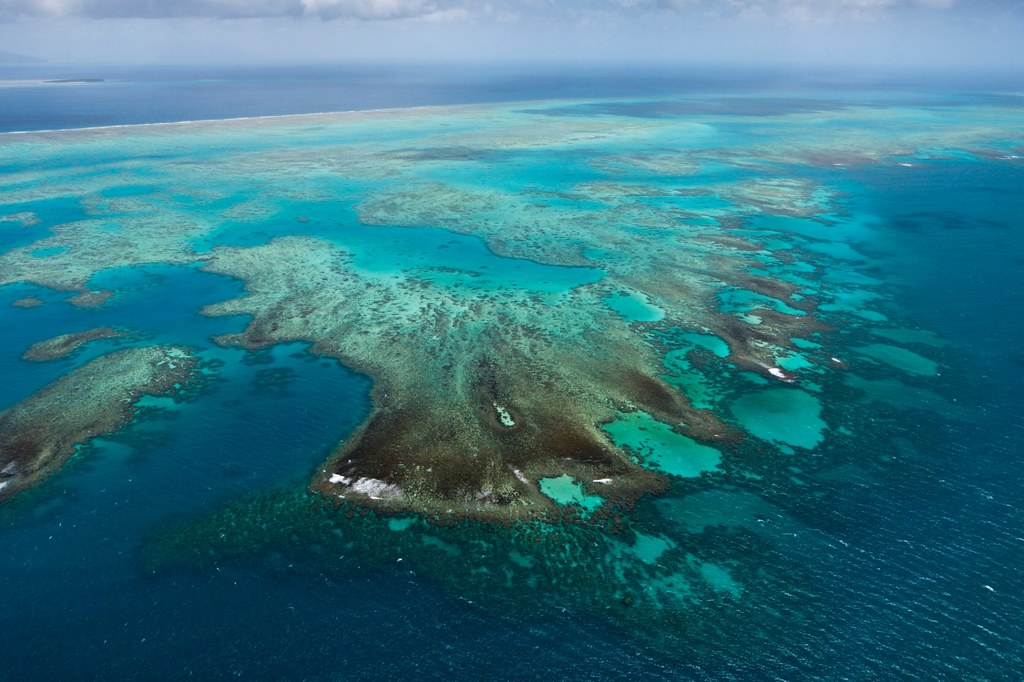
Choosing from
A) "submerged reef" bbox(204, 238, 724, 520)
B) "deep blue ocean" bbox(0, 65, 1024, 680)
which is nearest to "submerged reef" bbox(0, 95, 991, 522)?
"submerged reef" bbox(204, 238, 724, 520)

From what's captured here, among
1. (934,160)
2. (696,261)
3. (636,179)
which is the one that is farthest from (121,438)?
(934,160)

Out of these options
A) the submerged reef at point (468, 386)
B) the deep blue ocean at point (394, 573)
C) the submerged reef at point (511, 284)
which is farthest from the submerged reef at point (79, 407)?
the submerged reef at point (468, 386)

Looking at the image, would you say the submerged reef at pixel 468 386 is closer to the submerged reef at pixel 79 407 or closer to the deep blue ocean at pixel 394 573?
the deep blue ocean at pixel 394 573

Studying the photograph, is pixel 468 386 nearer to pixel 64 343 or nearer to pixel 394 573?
pixel 394 573

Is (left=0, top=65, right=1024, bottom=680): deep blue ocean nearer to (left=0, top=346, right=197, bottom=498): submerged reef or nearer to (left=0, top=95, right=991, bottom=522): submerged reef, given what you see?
(left=0, top=346, right=197, bottom=498): submerged reef

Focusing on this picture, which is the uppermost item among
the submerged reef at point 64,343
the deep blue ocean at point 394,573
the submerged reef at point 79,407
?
the submerged reef at point 64,343

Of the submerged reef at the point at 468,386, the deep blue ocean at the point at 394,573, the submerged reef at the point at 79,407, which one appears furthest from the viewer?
the submerged reef at the point at 79,407

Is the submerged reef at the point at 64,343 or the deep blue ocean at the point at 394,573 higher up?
the submerged reef at the point at 64,343

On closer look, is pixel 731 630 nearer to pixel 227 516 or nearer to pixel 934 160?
pixel 227 516
